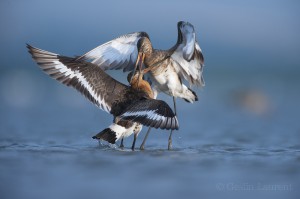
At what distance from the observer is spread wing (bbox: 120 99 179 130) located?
24.8 ft

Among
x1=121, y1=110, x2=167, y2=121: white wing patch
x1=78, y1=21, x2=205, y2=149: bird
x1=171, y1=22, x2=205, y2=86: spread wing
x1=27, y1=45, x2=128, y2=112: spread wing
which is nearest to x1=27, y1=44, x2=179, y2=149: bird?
x1=27, y1=45, x2=128, y2=112: spread wing

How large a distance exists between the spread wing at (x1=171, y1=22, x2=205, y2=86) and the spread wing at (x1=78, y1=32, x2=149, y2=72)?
24.6 inches

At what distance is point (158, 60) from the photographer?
348 inches

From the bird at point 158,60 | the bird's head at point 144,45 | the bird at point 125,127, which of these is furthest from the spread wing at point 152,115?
the bird's head at point 144,45

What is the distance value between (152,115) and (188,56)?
1.18 metres

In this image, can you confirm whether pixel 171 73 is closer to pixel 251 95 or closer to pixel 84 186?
pixel 84 186

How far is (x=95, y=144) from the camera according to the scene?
9070 mm

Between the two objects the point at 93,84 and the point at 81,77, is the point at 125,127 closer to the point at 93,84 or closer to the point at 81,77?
the point at 93,84

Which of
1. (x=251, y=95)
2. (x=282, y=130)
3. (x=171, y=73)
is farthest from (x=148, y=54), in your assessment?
(x=251, y=95)

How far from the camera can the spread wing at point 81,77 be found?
8.05 meters

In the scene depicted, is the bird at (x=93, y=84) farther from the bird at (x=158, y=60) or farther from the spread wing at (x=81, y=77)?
the bird at (x=158, y=60)

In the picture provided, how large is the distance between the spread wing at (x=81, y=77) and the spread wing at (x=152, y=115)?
Answer: 0.48 m

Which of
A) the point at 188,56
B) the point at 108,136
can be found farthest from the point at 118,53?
the point at 108,136

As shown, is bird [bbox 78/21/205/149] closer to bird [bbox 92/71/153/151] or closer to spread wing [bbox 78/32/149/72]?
spread wing [bbox 78/32/149/72]
